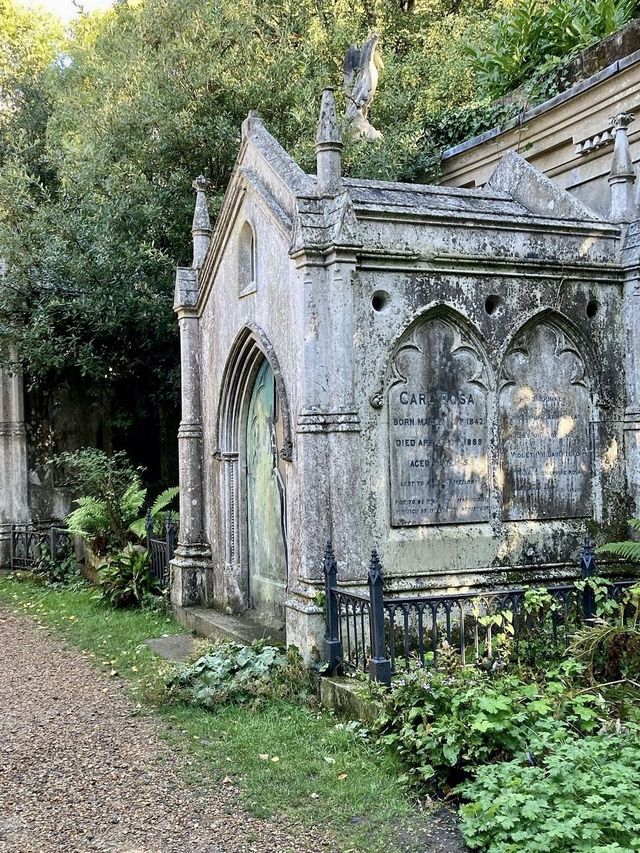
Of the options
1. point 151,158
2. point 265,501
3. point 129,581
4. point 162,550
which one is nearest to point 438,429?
point 265,501

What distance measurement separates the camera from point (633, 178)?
8711 mm

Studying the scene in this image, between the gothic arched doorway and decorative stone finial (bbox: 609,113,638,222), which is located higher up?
decorative stone finial (bbox: 609,113,638,222)

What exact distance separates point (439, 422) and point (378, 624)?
6.95 feet

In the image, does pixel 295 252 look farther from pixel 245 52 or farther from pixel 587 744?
pixel 245 52

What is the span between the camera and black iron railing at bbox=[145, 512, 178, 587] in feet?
37.4

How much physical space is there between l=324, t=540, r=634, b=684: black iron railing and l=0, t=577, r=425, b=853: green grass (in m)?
0.62

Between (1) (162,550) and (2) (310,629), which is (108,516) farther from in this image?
(2) (310,629)

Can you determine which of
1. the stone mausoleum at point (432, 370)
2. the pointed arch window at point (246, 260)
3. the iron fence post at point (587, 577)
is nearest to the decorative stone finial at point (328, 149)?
the stone mausoleum at point (432, 370)

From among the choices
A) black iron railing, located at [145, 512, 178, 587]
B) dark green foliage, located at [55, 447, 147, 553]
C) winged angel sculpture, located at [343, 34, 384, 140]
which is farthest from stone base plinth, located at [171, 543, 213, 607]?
winged angel sculpture, located at [343, 34, 384, 140]

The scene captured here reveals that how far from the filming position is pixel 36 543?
53.4ft

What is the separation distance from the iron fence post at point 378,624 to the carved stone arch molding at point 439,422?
1.14 m

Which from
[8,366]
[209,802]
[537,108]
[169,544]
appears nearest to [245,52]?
[537,108]

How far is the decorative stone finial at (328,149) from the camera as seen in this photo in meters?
7.38

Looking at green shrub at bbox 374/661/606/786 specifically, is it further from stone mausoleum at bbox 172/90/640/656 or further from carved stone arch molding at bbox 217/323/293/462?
carved stone arch molding at bbox 217/323/293/462
